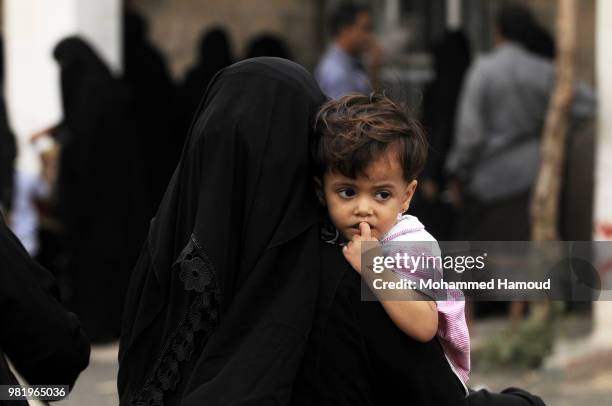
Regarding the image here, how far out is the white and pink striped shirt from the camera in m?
2.43

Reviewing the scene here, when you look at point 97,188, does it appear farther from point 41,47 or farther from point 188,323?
point 188,323

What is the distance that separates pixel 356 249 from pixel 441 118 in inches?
239

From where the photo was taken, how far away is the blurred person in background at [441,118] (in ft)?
26.2

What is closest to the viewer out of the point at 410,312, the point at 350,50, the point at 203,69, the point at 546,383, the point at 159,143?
the point at 410,312

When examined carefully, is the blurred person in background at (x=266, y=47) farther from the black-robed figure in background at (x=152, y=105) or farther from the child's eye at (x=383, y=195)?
the child's eye at (x=383, y=195)

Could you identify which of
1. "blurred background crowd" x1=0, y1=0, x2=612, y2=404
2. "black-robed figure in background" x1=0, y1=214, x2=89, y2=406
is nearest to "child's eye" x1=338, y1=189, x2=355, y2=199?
"black-robed figure in background" x1=0, y1=214, x2=89, y2=406

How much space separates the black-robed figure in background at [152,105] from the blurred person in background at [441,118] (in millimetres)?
1644

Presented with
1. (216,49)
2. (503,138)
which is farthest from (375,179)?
(216,49)

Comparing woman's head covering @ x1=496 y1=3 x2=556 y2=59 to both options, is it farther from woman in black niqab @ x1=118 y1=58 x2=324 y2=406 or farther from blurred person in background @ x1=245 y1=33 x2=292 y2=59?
woman in black niqab @ x1=118 y1=58 x2=324 y2=406

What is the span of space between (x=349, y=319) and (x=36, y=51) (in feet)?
18.2

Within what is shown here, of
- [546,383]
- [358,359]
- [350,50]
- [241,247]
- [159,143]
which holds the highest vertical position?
[241,247]

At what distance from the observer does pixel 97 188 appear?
729 centimetres

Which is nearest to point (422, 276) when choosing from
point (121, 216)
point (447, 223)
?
point (121, 216)

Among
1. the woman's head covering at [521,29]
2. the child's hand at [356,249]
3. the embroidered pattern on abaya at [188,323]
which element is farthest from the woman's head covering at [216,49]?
the child's hand at [356,249]
